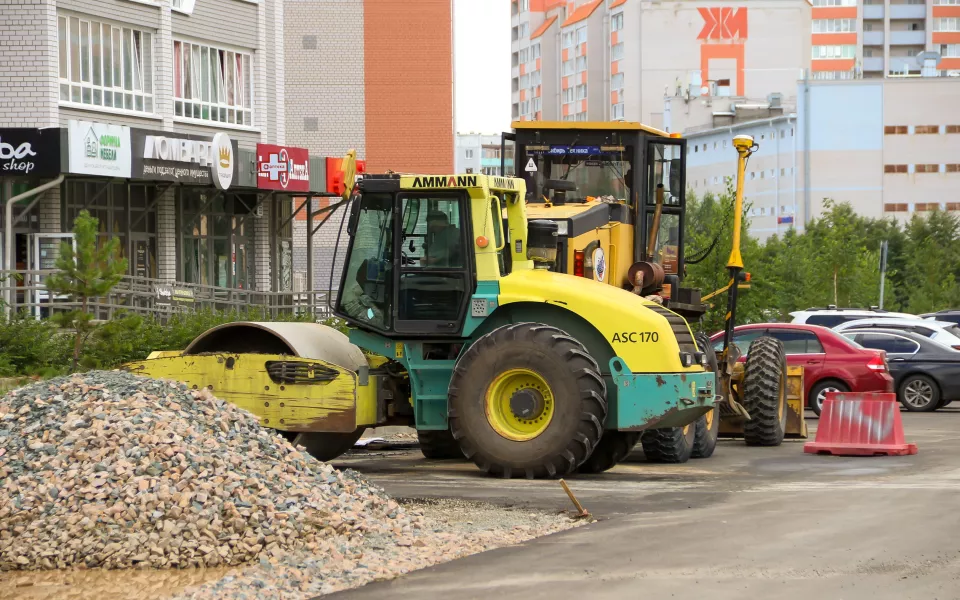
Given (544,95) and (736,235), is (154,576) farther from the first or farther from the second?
(544,95)

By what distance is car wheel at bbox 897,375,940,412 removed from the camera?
2819 centimetres

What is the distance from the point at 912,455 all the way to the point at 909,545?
24.3 feet

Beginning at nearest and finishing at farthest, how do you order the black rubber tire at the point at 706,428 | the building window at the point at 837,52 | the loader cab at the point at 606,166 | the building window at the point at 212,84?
the black rubber tire at the point at 706,428 → the loader cab at the point at 606,166 → the building window at the point at 212,84 → the building window at the point at 837,52

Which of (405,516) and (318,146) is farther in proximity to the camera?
(318,146)

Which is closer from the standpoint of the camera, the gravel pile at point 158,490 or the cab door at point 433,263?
the gravel pile at point 158,490

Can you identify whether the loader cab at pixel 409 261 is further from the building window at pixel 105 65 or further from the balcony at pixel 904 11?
the balcony at pixel 904 11

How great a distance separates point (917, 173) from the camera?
10900cm

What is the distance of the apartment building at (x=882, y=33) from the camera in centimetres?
14475

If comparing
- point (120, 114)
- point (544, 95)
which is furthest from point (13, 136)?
point (544, 95)

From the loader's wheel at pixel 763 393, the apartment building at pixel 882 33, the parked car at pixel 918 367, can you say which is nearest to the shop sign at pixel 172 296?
the parked car at pixel 918 367

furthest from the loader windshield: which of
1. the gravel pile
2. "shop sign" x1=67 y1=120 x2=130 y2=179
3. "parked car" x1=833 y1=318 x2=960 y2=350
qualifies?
"shop sign" x1=67 y1=120 x2=130 y2=179

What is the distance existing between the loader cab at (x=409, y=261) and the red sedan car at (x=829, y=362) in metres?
11.5

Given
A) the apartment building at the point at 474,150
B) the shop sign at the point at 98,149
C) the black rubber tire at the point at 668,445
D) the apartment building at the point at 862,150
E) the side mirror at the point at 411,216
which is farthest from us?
the apartment building at the point at 474,150

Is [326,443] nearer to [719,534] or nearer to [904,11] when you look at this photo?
[719,534]
